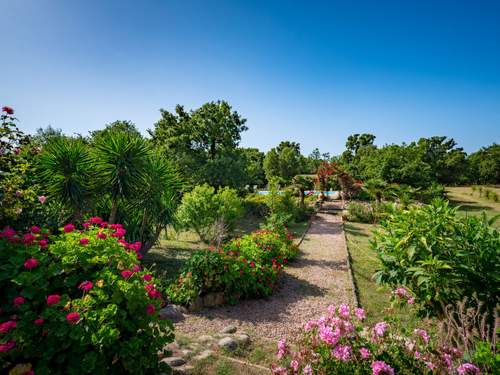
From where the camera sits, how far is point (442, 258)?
10.3 ft

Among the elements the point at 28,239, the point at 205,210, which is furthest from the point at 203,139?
the point at 28,239

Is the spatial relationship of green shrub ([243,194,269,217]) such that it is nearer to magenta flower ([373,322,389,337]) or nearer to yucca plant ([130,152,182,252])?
yucca plant ([130,152,182,252])

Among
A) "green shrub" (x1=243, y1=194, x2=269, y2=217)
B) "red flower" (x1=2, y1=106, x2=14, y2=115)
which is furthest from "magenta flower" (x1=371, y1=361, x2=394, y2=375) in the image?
"green shrub" (x1=243, y1=194, x2=269, y2=217)

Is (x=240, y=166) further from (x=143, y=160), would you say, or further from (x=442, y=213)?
(x=442, y=213)

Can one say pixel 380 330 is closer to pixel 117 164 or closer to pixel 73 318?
pixel 73 318

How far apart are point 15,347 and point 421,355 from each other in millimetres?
3508

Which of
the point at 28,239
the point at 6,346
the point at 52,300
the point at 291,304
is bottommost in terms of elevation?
the point at 291,304

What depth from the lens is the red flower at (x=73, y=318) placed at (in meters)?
1.95

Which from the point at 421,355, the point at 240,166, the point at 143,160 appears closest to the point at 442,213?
the point at 421,355

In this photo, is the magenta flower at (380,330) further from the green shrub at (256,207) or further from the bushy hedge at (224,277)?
the green shrub at (256,207)

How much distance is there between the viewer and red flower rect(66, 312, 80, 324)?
1.95 metres

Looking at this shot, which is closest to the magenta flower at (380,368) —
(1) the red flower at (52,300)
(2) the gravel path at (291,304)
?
(2) the gravel path at (291,304)

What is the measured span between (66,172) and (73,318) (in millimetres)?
6054

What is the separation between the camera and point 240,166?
61.0 ft
